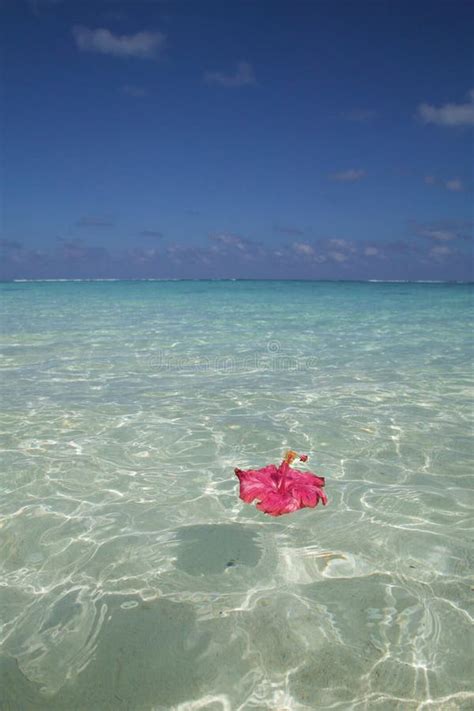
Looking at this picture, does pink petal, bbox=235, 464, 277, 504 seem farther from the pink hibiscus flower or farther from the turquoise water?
the turquoise water

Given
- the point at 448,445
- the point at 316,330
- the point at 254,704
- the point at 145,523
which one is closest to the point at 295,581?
the point at 254,704

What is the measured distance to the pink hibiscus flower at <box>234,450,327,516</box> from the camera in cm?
326

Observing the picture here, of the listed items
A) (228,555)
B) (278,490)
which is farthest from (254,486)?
(228,555)

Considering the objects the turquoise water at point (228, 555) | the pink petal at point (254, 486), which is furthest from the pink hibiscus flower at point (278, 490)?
the turquoise water at point (228, 555)

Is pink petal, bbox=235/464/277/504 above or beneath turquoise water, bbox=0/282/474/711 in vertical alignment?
above

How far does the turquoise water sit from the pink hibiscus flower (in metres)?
0.10

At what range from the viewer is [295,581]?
265 cm

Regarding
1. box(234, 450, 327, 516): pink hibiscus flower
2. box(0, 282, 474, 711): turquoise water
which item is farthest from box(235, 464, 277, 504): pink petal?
box(0, 282, 474, 711): turquoise water

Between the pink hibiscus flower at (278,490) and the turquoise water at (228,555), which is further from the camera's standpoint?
the pink hibiscus flower at (278,490)

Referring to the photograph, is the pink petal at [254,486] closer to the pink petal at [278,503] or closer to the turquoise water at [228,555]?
the pink petal at [278,503]

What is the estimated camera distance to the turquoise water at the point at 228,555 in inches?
81.0

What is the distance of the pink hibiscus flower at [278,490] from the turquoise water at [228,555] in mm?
102

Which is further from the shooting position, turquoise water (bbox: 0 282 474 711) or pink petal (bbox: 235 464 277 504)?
pink petal (bbox: 235 464 277 504)

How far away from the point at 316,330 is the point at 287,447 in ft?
32.7
